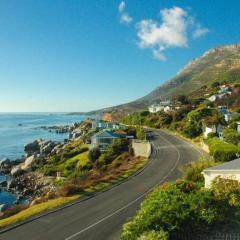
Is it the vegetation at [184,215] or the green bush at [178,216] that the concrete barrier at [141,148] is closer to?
the vegetation at [184,215]

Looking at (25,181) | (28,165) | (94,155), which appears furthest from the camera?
(28,165)

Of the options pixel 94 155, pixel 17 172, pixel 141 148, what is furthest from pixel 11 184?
pixel 141 148

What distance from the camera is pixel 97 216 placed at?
2428cm

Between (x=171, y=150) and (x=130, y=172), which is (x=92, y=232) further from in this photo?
(x=171, y=150)

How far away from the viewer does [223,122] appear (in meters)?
71.8

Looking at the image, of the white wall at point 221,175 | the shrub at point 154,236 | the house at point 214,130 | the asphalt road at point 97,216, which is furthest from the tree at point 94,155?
the shrub at point 154,236

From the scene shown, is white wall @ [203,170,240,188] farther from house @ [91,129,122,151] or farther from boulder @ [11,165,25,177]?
boulder @ [11,165,25,177]

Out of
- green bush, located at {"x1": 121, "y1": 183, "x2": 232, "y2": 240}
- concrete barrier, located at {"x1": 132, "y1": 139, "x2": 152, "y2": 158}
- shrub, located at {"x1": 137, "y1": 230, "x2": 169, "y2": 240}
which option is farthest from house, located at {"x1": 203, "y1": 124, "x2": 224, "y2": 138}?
shrub, located at {"x1": 137, "y1": 230, "x2": 169, "y2": 240}

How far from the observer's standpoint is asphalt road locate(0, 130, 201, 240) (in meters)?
20.9

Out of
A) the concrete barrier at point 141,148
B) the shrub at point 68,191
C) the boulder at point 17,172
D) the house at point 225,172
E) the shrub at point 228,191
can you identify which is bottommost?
the boulder at point 17,172

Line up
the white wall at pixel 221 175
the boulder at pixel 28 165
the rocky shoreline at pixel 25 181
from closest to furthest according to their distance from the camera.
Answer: the white wall at pixel 221 175 < the rocky shoreline at pixel 25 181 < the boulder at pixel 28 165

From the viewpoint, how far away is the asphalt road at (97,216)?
68.5 ft

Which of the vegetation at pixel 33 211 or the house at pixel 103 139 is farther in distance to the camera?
the house at pixel 103 139

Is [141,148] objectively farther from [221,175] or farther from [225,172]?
[225,172]
